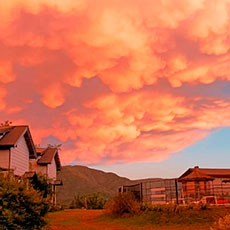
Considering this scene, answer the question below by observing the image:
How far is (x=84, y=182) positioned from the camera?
3514 inches

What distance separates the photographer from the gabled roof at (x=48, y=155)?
46938 mm

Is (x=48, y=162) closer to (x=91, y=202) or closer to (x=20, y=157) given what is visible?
(x=91, y=202)

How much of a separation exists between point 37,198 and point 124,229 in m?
9.10

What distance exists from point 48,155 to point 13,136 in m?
16.2

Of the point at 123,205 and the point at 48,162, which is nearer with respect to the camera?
the point at 123,205

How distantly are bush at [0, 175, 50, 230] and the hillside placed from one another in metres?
59.6

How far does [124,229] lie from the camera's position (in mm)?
22484

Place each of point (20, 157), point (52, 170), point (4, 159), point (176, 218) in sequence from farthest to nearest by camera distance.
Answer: point (52, 170)
point (20, 157)
point (4, 159)
point (176, 218)

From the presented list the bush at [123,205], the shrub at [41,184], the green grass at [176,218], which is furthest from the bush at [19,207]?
the shrub at [41,184]

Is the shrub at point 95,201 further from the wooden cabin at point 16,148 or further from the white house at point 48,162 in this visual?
the wooden cabin at point 16,148

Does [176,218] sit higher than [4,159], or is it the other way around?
[4,159]

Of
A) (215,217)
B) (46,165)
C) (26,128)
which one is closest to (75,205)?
(46,165)

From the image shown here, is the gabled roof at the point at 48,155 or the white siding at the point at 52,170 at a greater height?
the gabled roof at the point at 48,155

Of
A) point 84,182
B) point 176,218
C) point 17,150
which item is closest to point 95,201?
point 17,150
